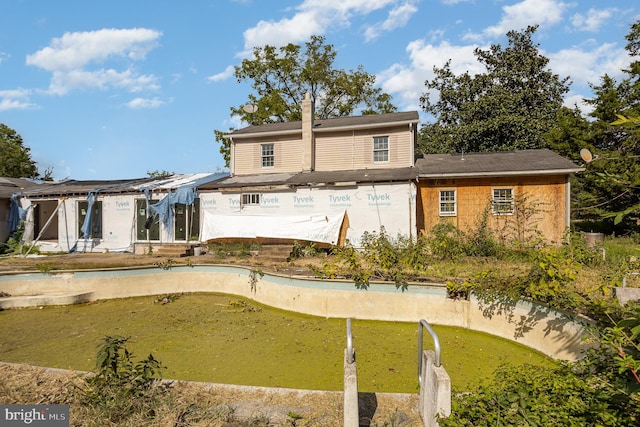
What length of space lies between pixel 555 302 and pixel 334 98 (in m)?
28.2

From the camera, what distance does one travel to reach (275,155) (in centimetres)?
1992

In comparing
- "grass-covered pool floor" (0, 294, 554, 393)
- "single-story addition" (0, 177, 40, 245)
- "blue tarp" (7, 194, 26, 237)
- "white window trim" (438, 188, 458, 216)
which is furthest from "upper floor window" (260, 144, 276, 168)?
"single-story addition" (0, 177, 40, 245)

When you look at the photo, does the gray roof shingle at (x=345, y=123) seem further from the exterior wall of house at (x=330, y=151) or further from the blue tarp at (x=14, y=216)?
the blue tarp at (x=14, y=216)

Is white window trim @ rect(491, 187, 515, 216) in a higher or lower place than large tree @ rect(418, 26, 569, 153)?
lower

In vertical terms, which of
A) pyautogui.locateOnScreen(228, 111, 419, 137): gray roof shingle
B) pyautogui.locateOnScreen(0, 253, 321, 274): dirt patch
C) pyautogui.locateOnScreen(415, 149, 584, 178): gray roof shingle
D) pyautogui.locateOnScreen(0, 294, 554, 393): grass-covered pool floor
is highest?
pyautogui.locateOnScreen(228, 111, 419, 137): gray roof shingle

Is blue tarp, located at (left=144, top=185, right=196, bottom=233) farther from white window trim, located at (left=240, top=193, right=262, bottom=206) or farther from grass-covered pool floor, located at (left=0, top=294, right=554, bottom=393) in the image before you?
grass-covered pool floor, located at (left=0, top=294, right=554, bottom=393)

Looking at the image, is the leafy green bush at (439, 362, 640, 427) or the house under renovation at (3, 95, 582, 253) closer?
the leafy green bush at (439, 362, 640, 427)

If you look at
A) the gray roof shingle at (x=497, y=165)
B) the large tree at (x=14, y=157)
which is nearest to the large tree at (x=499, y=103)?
the gray roof shingle at (x=497, y=165)

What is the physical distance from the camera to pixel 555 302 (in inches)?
259

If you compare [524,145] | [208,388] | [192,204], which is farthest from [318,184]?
[524,145]

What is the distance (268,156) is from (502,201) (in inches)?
482

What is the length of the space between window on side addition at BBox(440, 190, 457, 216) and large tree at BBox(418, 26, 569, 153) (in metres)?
12.8

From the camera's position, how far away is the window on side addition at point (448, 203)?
15750 mm

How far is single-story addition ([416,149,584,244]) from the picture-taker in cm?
1453
